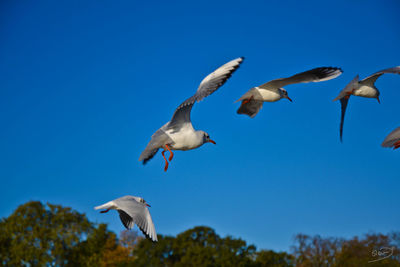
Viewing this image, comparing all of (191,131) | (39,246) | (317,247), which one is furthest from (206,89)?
(317,247)

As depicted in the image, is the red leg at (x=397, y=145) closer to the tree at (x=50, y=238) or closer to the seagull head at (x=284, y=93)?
the seagull head at (x=284, y=93)

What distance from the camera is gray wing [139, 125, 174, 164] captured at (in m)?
7.70

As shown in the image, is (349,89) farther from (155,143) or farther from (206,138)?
(155,143)

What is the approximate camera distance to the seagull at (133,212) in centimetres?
692

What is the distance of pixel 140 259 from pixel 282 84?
35.7 m

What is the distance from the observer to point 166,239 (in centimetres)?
4575

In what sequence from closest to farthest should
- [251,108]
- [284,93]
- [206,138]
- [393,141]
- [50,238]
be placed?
[393,141] < [206,138] < [284,93] < [251,108] < [50,238]

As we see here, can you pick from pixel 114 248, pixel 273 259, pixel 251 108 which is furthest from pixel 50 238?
pixel 251 108

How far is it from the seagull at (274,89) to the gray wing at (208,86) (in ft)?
3.37

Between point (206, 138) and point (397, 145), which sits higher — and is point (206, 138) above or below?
above

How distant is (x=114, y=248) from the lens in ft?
142

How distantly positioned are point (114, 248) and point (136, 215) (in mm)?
38152

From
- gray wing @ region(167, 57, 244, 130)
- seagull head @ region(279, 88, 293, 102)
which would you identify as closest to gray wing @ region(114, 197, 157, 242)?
gray wing @ region(167, 57, 244, 130)

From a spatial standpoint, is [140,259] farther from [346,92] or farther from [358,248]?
[346,92]
